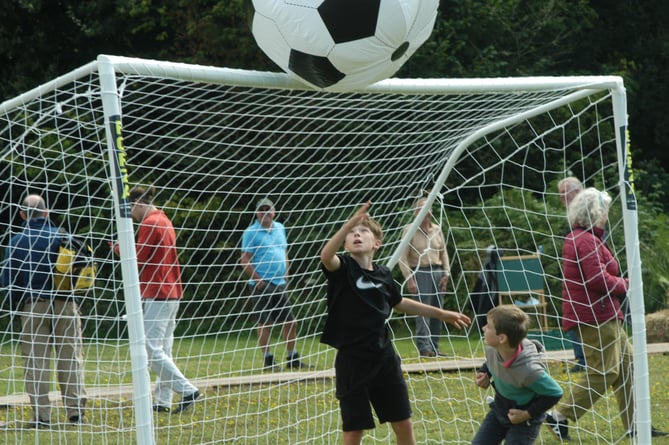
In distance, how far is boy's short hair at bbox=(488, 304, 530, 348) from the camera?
Result: 4.93 meters

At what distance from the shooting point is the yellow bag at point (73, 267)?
7.19 m

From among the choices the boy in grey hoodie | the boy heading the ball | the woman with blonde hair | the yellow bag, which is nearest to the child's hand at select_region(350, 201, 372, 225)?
the boy heading the ball

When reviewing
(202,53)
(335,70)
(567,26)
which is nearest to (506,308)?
(335,70)

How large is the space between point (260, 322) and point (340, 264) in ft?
12.6

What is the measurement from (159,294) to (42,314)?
2.73 feet

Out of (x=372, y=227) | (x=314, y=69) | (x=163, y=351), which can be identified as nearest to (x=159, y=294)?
(x=163, y=351)

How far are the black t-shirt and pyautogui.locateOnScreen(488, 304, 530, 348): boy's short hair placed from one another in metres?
0.71

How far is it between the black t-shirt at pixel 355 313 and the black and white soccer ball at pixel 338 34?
1078 mm

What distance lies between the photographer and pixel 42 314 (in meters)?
7.25

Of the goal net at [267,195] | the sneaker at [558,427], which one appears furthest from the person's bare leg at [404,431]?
the sneaker at [558,427]

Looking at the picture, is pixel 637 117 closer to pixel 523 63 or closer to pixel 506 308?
pixel 523 63

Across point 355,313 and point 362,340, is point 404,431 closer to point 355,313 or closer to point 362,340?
point 362,340

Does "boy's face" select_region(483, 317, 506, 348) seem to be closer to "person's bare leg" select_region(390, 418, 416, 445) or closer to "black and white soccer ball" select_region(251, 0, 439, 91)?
"person's bare leg" select_region(390, 418, 416, 445)

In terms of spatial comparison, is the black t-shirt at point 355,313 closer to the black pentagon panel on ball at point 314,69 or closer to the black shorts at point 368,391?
the black shorts at point 368,391
